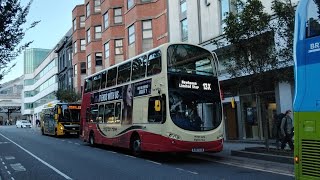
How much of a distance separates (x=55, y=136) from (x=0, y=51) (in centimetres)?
2712

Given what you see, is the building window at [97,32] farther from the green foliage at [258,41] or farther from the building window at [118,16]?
the green foliage at [258,41]

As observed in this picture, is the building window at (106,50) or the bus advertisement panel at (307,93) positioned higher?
the building window at (106,50)

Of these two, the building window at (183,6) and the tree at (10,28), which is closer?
the tree at (10,28)

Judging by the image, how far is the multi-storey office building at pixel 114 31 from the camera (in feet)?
116

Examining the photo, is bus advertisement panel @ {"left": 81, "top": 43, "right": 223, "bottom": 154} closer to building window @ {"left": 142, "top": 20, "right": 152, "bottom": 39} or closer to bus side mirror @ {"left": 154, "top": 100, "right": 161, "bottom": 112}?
bus side mirror @ {"left": 154, "top": 100, "right": 161, "bottom": 112}

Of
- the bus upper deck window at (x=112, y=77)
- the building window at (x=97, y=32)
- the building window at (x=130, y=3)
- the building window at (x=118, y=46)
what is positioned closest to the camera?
the bus upper deck window at (x=112, y=77)

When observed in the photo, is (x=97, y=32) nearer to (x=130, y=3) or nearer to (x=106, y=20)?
(x=106, y=20)

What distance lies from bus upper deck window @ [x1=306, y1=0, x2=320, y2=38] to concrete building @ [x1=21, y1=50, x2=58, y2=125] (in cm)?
6942

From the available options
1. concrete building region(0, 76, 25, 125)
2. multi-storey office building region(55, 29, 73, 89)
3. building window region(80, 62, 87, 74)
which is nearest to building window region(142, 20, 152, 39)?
building window region(80, 62, 87, 74)

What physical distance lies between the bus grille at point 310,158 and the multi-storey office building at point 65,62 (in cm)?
5484

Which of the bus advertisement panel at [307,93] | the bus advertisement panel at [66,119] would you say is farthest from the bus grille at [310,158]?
the bus advertisement panel at [66,119]

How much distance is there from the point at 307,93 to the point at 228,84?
17.6 meters

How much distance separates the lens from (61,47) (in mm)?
70062

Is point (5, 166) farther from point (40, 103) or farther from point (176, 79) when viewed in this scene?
point (40, 103)
